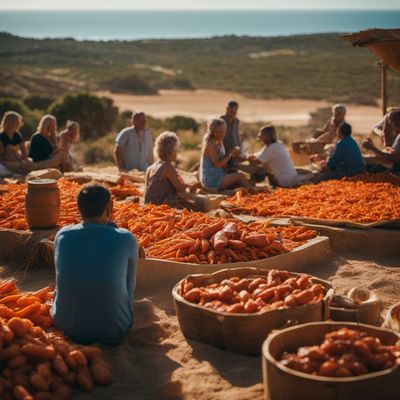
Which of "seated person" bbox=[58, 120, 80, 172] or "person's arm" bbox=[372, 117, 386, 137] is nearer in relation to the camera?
"person's arm" bbox=[372, 117, 386, 137]

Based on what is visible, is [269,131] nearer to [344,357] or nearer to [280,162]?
[280,162]

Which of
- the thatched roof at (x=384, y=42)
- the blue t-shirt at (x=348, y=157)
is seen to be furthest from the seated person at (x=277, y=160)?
the thatched roof at (x=384, y=42)

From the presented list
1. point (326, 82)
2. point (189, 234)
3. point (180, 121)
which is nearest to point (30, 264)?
point (189, 234)

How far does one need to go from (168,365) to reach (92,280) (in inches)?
27.4

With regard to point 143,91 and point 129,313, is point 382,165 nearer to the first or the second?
point 129,313

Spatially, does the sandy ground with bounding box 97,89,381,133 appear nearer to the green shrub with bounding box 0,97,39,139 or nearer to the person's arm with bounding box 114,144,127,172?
the green shrub with bounding box 0,97,39,139

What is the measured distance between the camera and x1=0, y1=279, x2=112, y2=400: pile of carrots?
3.77m

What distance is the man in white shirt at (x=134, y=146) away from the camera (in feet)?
35.6

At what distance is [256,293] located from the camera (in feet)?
14.9

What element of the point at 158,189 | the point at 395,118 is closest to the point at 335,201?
the point at 158,189

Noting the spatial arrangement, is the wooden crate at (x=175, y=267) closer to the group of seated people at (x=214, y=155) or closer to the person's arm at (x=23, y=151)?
the group of seated people at (x=214, y=155)

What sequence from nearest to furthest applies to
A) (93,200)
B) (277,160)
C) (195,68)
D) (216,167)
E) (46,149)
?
(93,200), (216,167), (277,160), (46,149), (195,68)

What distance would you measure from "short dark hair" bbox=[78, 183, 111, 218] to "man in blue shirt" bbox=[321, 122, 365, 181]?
580 centimetres

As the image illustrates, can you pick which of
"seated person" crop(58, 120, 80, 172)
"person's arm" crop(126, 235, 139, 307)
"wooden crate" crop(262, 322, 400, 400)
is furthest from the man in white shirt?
"wooden crate" crop(262, 322, 400, 400)
